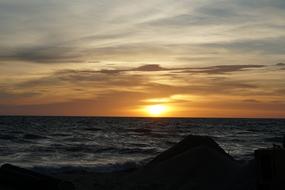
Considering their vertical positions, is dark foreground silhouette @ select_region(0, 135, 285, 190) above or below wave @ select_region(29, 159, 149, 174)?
above

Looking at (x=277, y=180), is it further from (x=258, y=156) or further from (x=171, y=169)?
(x=171, y=169)

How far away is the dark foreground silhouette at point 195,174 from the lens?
435 inches

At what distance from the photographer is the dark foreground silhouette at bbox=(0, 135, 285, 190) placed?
11.1m

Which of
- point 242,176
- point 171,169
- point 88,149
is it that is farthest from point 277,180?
point 88,149

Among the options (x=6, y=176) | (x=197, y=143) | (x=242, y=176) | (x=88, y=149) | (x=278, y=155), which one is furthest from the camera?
(x=88, y=149)

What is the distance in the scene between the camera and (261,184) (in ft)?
36.7

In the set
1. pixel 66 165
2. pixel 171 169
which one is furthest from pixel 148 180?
pixel 66 165

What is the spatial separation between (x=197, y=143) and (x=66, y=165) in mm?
9272

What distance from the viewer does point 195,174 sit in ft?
48.8

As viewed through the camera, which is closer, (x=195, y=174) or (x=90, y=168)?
(x=195, y=174)

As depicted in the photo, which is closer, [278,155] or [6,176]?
[6,176]

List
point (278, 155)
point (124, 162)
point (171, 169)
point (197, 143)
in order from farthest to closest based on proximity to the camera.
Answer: point (124, 162), point (197, 143), point (171, 169), point (278, 155)

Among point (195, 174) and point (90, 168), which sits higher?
point (195, 174)

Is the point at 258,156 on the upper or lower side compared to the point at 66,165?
upper
